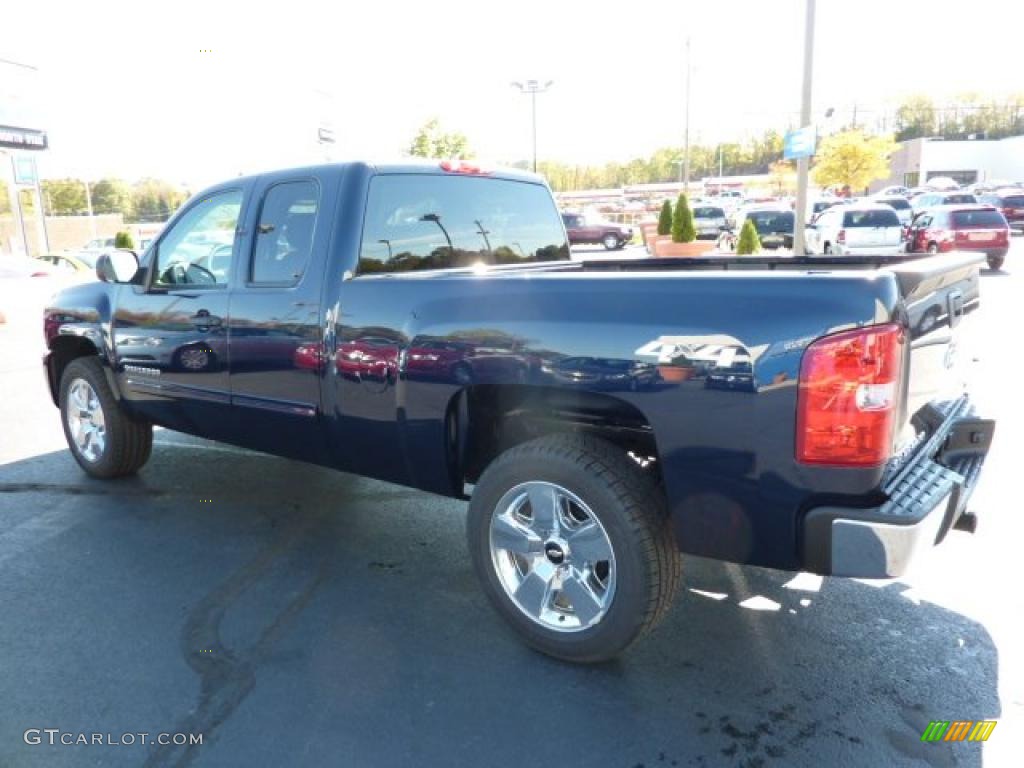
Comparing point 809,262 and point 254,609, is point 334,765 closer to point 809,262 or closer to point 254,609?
point 254,609

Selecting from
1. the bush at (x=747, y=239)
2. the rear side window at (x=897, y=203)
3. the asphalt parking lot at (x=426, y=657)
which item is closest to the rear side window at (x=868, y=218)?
the bush at (x=747, y=239)

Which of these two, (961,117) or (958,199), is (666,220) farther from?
(961,117)

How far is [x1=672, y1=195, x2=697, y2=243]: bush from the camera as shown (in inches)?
869

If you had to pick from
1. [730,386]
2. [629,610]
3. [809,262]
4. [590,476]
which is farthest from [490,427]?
[809,262]

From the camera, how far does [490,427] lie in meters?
3.60

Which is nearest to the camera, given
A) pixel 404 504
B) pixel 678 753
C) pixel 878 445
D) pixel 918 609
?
pixel 878 445

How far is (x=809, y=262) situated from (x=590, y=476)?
7.09 feet

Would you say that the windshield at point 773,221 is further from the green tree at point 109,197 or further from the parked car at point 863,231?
the green tree at point 109,197

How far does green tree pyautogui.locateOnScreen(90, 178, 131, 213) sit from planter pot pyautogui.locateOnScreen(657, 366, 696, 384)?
9948 cm

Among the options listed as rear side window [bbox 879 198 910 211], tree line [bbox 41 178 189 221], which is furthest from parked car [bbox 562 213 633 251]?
tree line [bbox 41 178 189 221]

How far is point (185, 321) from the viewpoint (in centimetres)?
444

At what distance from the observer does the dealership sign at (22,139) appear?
94.9 ft

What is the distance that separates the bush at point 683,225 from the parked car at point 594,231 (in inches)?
396

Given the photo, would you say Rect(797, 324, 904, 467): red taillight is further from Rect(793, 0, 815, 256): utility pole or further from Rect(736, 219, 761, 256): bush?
Rect(736, 219, 761, 256): bush
